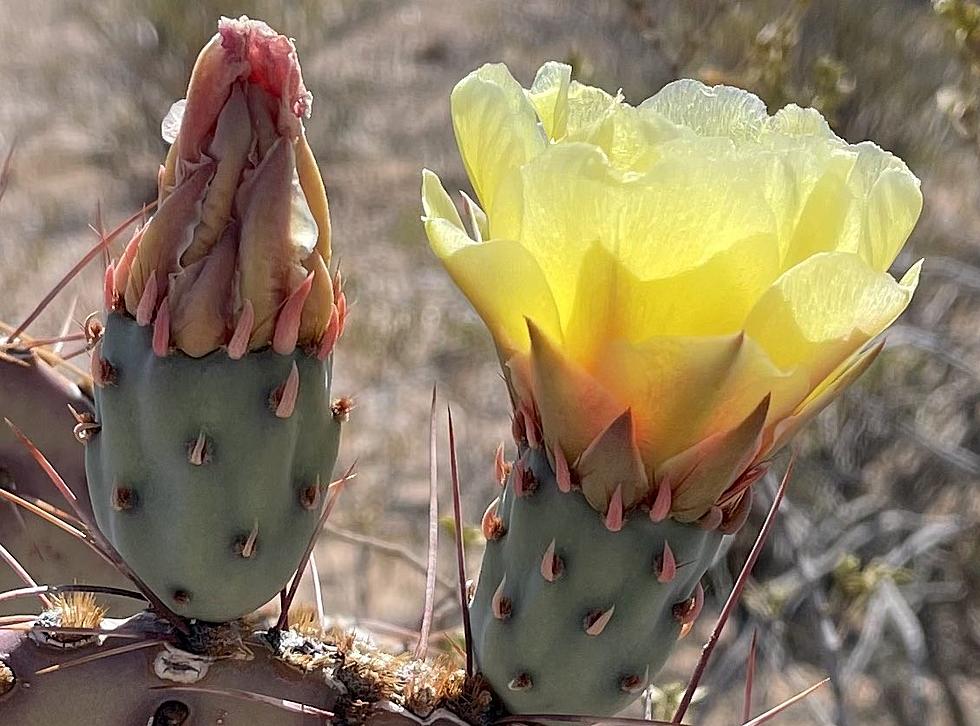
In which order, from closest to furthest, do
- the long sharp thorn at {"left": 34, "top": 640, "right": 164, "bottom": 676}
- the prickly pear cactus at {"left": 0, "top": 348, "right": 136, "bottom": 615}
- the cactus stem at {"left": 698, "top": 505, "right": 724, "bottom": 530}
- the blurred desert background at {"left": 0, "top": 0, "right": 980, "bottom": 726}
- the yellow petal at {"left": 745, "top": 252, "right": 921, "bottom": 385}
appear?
the yellow petal at {"left": 745, "top": 252, "right": 921, "bottom": 385} < the cactus stem at {"left": 698, "top": 505, "right": 724, "bottom": 530} < the long sharp thorn at {"left": 34, "top": 640, "right": 164, "bottom": 676} < the prickly pear cactus at {"left": 0, "top": 348, "right": 136, "bottom": 615} < the blurred desert background at {"left": 0, "top": 0, "right": 980, "bottom": 726}

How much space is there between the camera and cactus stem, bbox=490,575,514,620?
67cm

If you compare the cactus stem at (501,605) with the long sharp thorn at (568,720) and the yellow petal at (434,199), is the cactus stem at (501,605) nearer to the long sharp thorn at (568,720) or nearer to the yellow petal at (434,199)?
the long sharp thorn at (568,720)

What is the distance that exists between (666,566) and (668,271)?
179 millimetres

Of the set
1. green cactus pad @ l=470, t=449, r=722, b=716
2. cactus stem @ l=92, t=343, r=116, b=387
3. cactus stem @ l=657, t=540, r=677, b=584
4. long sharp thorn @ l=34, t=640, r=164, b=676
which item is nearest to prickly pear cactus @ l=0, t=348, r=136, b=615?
long sharp thorn @ l=34, t=640, r=164, b=676

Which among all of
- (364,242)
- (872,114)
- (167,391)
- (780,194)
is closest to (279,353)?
(167,391)

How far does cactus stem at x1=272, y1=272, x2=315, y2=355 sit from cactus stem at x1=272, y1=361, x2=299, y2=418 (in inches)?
0.6

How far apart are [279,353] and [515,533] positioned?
0.59 feet

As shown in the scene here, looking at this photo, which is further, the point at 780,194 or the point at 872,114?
the point at 872,114

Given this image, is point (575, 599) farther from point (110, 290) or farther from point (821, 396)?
point (110, 290)

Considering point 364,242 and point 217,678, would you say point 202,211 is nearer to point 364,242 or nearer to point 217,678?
point 217,678

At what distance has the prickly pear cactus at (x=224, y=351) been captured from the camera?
0.59m

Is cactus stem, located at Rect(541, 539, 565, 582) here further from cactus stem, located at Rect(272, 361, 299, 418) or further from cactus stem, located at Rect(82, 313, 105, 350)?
cactus stem, located at Rect(82, 313, 105, 350)

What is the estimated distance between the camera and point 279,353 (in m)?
0.63

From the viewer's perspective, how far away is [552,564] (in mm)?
633
